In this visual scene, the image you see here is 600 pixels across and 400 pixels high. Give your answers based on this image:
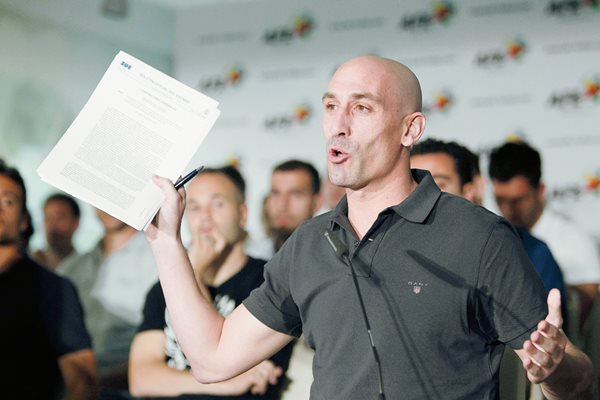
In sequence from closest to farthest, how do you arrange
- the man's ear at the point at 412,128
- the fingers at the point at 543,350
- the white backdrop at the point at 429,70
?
the fingers at the point at 543,350 < the man's ear at the point at 412,128 < the white backdrop at the point at 429,70

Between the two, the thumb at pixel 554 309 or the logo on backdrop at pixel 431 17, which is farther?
the logo on backdrop at pixel 431 17

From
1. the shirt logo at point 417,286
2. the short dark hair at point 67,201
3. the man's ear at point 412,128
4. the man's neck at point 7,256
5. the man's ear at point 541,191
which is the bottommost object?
the man's neck at point 7,256

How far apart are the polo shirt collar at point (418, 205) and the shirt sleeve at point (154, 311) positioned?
7.23ft

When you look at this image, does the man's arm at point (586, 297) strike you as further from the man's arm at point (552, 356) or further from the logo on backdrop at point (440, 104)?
the man's arm at point (552, 356)

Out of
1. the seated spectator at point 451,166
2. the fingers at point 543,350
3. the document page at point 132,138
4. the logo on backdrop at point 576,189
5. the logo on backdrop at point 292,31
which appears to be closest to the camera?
the fingers at point 543,350

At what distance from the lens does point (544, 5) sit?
545cm

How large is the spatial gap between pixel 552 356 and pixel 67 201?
5.13 metres

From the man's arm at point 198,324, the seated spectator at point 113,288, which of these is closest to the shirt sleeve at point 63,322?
the seated spectator at point 113,288

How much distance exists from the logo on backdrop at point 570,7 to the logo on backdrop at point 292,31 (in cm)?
170

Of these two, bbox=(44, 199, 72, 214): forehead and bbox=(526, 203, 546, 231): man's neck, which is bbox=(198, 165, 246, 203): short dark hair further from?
bbox=(44, 199, 72, 214): forehead

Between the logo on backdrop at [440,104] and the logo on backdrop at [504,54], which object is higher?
the logo on backdrop at [504,54]

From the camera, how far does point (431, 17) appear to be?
577cm

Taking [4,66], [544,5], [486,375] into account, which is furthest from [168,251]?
[4,66]

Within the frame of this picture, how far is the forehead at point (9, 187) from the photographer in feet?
14.5
